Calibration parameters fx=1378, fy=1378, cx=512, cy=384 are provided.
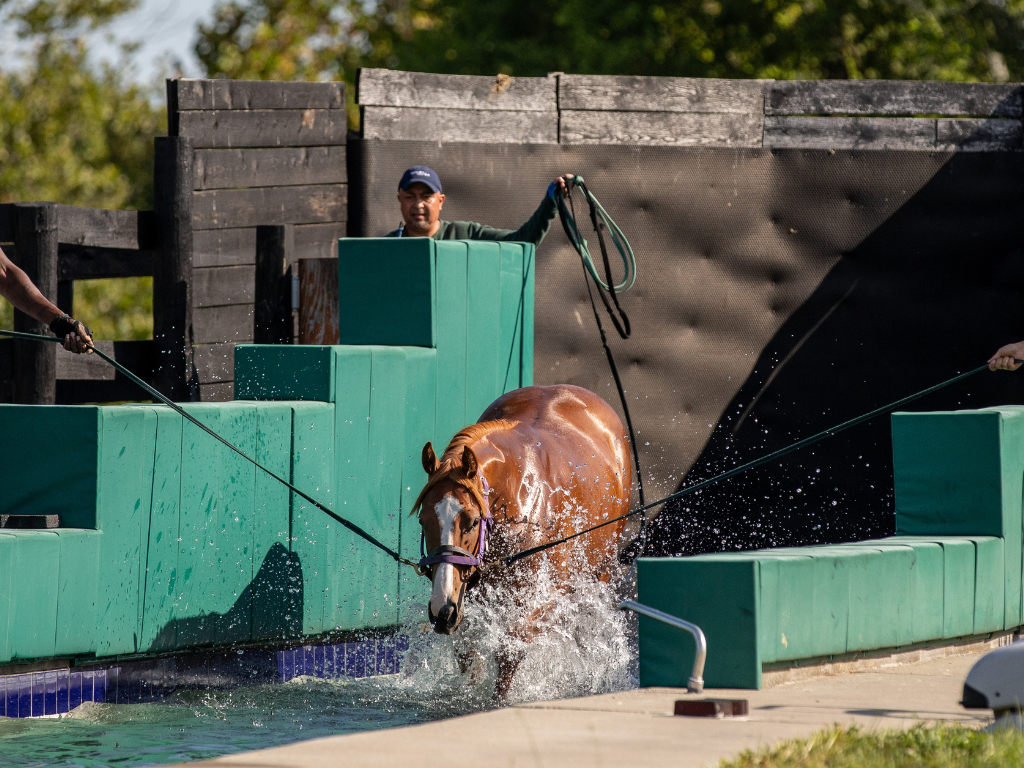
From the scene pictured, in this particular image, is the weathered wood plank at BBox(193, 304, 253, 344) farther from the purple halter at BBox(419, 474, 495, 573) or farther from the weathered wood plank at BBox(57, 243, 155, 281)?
the purple halter at BBox(419, 474, 495, 573)

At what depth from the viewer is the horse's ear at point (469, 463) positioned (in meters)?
Result: 5.36

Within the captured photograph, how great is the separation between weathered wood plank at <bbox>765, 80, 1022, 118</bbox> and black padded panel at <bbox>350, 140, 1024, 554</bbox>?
32cm

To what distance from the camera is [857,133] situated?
9.19 meters

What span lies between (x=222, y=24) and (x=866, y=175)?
2038 cm

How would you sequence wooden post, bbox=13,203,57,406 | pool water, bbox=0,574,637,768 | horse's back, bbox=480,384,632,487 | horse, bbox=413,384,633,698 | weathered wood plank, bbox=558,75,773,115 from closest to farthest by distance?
pool water, bbox=0,574,637,768, horse, bbox=413,384,633,698, horse's back, bbox=480,384,632,487, wooden post, bbox=13,203,57,406, weathered wood plank, bbox=558,75,773,115

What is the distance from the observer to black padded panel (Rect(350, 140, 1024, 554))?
905 centimetres

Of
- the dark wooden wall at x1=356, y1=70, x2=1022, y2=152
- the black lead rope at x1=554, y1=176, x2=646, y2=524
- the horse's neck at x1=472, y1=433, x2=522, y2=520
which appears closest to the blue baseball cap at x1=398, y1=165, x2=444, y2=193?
the black lead rope at x1=554, y1=176, x2=646, y2=524

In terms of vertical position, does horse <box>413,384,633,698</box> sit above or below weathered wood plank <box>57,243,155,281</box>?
below

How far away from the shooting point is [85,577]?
→ 524cm

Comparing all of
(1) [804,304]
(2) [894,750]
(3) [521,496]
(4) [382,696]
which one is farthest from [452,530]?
(1) [804,304]

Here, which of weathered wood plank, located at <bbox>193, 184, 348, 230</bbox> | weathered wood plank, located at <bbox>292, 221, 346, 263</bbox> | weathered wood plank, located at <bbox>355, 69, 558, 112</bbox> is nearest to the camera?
weathered wood plank, located at <bbox>193, 184, 348, 230</bbox>

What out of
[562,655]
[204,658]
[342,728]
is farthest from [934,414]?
[204,658]

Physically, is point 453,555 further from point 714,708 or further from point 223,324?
point 223,324

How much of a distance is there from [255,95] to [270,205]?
651 millimetres
